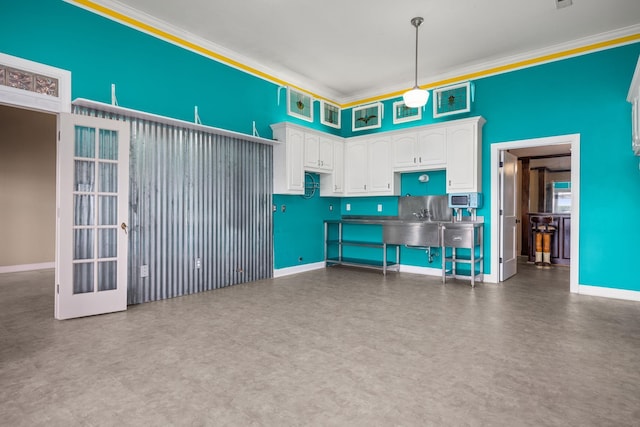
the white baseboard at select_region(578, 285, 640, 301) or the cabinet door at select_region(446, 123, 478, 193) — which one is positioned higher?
the cabinet door at select_region(446, 123, 478, 193)

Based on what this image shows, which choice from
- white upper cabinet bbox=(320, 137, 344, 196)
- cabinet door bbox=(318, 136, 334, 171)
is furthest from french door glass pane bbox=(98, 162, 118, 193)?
white upper cabinet bbox=(320, 137, 344, 196)

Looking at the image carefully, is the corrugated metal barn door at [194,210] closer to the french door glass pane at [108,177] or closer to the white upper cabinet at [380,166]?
the french door glass pane at [108,177]

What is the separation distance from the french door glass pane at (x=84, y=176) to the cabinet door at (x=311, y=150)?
325cm

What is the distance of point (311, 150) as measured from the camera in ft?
20.6

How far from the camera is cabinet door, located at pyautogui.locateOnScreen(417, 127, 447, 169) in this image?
5828 mm

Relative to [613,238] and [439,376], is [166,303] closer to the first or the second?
[439,376]

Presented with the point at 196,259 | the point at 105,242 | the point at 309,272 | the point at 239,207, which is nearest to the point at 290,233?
the point at 309,272

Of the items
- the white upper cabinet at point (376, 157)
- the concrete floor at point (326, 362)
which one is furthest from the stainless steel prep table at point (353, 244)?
the concrete floor at point (326, 362)

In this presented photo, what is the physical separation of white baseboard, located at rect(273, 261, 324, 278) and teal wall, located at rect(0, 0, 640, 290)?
10 cm

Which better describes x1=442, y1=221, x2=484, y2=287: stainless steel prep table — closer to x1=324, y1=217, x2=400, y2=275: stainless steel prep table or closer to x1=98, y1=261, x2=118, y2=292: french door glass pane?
x1=324, y1=217, x2=400, y2=275: stainless steel prep table

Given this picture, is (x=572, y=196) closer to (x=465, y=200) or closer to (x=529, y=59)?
(x=465, y=200)

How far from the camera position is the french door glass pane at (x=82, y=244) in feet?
12.4

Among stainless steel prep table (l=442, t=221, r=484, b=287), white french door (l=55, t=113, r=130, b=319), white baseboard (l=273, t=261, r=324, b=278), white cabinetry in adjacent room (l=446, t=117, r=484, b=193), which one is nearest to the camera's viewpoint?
white french door (l=55, t=113, r=130, b=319)

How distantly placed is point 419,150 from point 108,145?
15.1 feet
